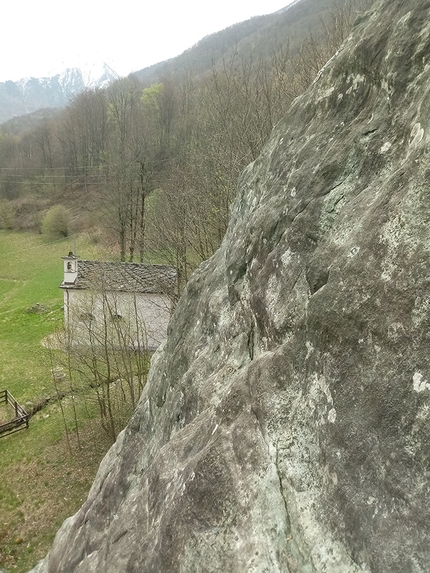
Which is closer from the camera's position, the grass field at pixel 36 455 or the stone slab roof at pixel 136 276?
the grass field at pixel 36 455

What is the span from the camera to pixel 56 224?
170 ft

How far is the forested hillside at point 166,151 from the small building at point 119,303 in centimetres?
159

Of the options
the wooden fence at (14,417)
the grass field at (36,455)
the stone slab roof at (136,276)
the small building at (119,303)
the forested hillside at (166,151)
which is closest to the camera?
the grass field at (36,455)

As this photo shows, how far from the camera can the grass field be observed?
12891 mm

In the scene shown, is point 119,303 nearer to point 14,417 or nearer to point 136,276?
point 136,276

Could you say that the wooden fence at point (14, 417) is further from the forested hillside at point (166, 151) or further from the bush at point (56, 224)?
the bush at point (56, 224)

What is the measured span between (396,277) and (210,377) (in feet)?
10.5

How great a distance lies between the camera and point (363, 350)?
330 centimetres

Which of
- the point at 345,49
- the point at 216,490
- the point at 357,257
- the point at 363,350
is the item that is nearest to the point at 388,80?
the point at 345,49

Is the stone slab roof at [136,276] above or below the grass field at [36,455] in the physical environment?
above

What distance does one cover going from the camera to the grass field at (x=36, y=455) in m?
12.9

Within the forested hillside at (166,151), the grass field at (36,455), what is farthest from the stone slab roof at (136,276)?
the grass field at (36,455)

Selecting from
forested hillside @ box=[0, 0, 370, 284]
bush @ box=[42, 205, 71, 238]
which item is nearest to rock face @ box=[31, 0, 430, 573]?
forested hillside @ box=[0, 0, 370, 284]

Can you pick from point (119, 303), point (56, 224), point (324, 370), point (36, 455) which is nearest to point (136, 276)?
point (119, 303)
